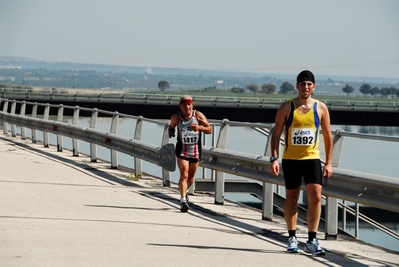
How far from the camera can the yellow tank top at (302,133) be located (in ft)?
32.6

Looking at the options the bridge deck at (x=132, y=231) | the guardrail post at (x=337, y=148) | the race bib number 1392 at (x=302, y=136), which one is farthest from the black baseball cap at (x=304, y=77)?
the bridge deck at (x=132, y=231)

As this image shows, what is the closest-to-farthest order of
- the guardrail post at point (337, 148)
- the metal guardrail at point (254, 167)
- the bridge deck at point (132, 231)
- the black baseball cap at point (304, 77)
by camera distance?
the bridge deck at point (132, 231)
the black baseball cap at point (304, 77)
the metal guardrail at point (254, 167)
the guardrail post at point (337, 148)

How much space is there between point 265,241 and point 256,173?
2095 mm

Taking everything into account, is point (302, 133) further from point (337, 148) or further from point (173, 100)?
point (173, 100)

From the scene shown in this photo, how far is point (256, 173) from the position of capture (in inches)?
512

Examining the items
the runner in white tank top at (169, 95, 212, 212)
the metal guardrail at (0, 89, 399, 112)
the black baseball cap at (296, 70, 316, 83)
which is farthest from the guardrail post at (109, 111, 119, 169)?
the metal guardrail at (0, 89, 399, 112)

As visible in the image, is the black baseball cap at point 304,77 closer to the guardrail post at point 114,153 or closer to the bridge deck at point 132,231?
the bridge deck at point 132,231

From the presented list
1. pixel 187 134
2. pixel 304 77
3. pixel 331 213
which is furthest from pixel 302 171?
pixel 187 134

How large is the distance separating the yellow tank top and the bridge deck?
1.03 m

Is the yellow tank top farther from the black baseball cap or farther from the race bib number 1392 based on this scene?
the black baseball cap

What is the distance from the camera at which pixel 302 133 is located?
32.6 ft

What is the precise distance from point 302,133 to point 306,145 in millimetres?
131

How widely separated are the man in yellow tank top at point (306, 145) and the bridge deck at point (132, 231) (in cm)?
35

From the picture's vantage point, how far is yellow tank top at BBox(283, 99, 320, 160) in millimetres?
9945
